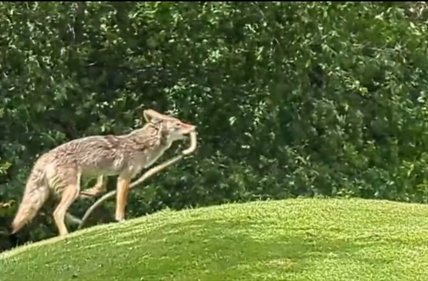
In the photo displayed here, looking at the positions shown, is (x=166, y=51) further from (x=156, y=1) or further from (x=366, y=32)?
(x=366, y=32)

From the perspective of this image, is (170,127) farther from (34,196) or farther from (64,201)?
(34,196)

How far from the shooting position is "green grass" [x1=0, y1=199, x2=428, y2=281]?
5941 mm

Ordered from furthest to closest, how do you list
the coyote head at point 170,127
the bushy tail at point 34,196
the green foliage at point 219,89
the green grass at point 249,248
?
the green foliage at point 219,89 < the coyote head at point 170,127 < the bushy tail at point 34,196 < the green grass at point 249,248

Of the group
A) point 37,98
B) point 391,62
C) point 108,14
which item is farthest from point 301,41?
point 37,98

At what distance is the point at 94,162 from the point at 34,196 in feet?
1.74

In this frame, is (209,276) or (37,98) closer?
(209,276)

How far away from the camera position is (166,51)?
11.0 m

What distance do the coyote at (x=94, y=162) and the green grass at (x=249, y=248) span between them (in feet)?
1.03

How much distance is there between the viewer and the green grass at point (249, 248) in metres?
5.94

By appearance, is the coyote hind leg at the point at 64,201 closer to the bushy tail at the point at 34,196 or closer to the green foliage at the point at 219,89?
the bushy tail at the point at 34,196

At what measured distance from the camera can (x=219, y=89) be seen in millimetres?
11031

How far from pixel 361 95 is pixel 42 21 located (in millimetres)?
3463

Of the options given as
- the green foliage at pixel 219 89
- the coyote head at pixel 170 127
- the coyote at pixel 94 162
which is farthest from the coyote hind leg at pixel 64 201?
the green foliage at pixel 219 89

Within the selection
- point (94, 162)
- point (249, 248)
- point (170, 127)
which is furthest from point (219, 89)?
point (249, 248)
